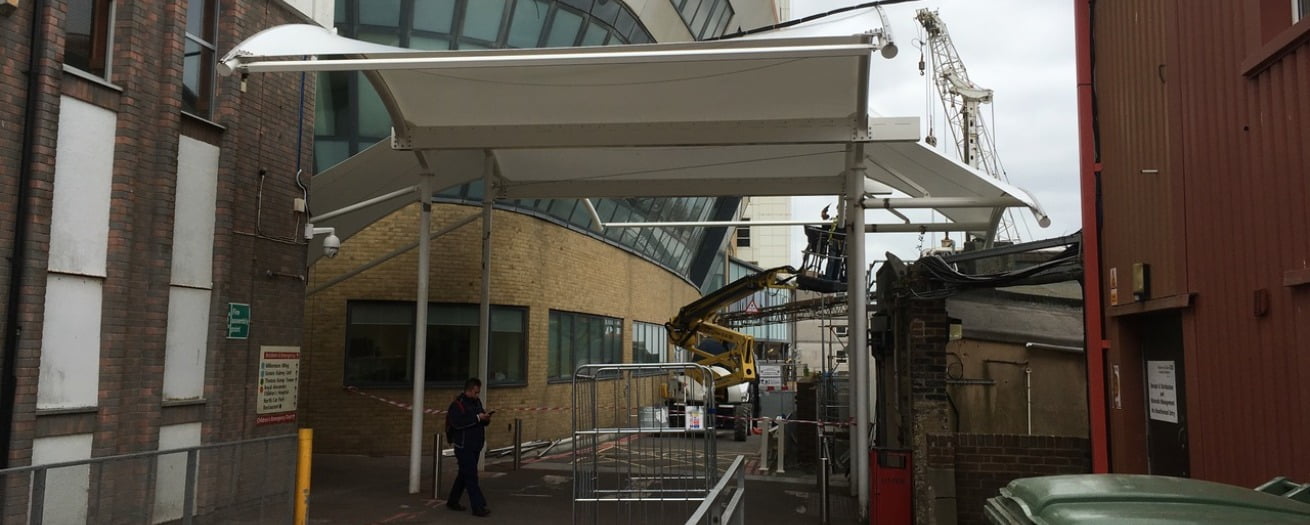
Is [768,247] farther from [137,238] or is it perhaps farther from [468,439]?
[137,238]

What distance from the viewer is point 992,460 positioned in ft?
35.0

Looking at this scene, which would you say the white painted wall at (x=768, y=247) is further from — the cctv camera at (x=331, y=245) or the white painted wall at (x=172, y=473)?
the white painted wall at (x=172, y=473)

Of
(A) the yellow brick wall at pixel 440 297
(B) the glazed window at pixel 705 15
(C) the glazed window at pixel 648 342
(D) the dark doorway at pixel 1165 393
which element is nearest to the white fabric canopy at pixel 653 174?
(A) the yellow brick wall at pixel 440 297

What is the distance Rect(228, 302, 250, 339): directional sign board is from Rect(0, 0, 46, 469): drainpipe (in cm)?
301

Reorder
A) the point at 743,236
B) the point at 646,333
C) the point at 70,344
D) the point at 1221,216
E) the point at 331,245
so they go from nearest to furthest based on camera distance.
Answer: the point at 1221,216 → the point at 70,344 → the point at 331,245 → the point at 646,333 → the point at 743,236

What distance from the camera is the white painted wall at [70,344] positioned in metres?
8.79

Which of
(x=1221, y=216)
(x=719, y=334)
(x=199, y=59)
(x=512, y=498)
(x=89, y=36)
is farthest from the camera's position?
(x=719, y=334)

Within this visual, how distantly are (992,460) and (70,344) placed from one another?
902cm

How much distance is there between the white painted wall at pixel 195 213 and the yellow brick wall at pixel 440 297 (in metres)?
7.24

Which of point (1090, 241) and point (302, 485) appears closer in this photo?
point (1090, 241)

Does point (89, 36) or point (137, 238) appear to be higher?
point (89, 36)

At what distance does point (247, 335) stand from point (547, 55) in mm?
5102

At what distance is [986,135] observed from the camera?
200 feet

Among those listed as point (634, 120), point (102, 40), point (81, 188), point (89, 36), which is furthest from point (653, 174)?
point (81, 188)
